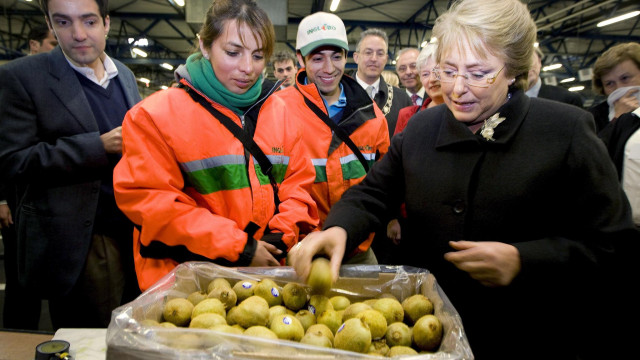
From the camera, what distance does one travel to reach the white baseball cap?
83.6 inches

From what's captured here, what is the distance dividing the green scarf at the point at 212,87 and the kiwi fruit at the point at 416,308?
0.96 m

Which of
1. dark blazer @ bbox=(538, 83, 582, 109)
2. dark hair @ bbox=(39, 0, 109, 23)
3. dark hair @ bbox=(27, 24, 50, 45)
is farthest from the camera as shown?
dark blazer @ bbox=(538, 83, 582, 109)

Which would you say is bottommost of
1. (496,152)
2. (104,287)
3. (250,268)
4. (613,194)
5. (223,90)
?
(104,287)

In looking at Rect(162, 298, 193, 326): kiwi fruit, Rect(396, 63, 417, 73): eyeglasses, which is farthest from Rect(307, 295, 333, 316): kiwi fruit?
Rect(396, 63, 417, 73): eyeglasses

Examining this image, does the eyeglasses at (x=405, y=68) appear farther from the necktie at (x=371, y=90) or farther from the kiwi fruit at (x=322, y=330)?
the kiwi fruit at (x=322, y=330)

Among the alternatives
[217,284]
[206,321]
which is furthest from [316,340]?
[217,284]

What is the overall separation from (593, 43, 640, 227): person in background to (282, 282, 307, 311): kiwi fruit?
1.76m

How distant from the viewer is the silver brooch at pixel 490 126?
118 centimetres

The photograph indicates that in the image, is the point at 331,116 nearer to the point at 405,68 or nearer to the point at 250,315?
the point at 250,315

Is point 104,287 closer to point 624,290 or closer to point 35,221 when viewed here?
point 35,221

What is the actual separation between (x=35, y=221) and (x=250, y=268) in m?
1.11

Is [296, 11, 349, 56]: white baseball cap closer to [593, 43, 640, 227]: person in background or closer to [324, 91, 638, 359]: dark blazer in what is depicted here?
[324, 91, 638, 359]: dark blazer

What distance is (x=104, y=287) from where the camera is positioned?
1837 millimetres

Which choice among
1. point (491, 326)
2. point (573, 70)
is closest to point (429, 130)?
point (491, 326)
